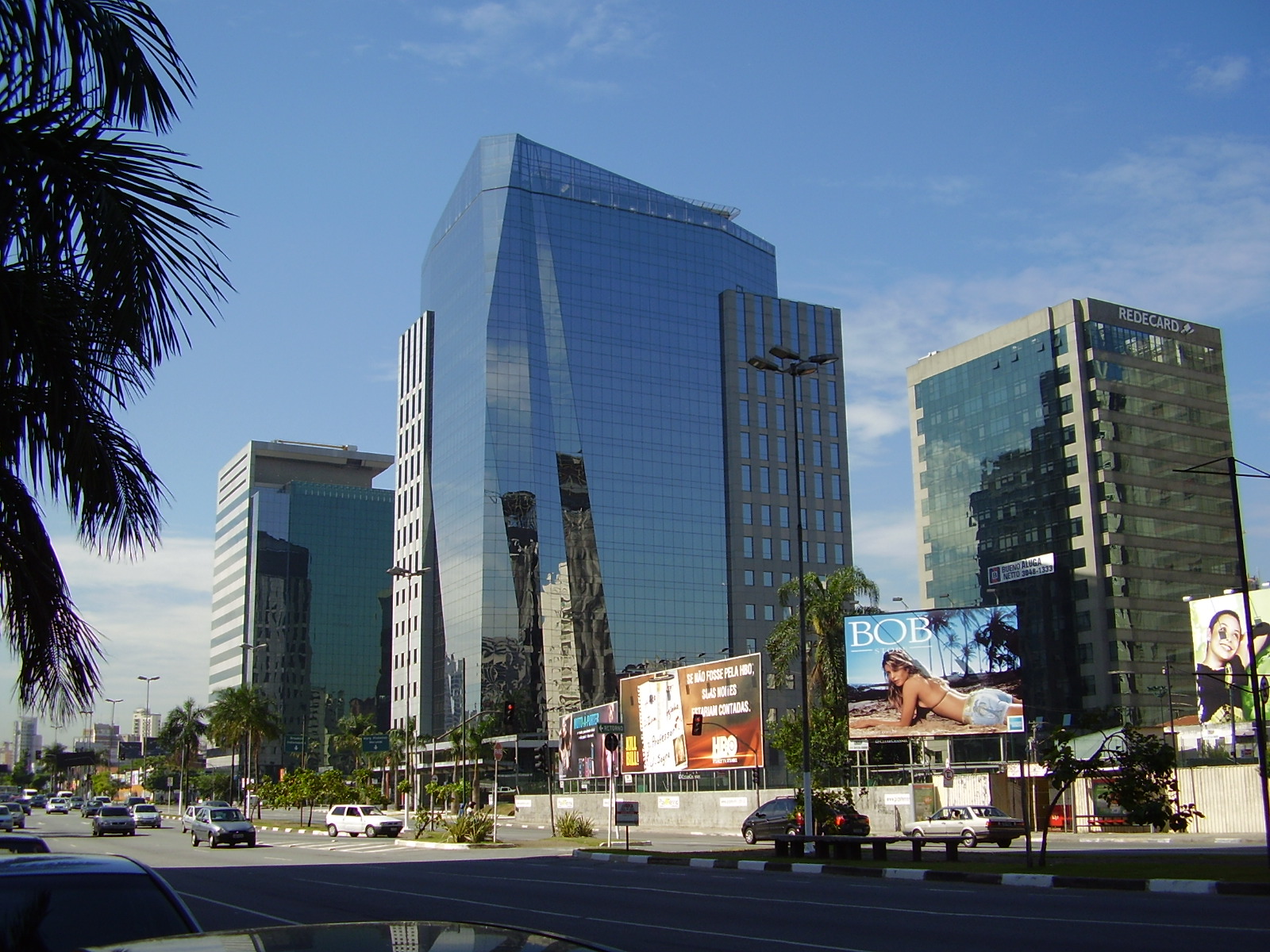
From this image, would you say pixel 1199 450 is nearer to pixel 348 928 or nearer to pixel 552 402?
pixel 552 402

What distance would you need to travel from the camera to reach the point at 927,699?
60281mm

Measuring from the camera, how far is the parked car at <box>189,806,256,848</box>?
147 feet

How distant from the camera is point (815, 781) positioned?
6025 cm

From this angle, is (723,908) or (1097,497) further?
(1097,497)

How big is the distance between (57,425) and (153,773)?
170m

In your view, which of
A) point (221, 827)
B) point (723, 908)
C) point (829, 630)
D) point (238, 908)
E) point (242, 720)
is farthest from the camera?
point (242, 720)

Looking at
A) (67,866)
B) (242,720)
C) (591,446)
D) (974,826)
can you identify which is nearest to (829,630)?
(974,826)

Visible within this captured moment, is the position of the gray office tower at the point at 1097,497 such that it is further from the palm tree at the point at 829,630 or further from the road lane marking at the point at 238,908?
the road lane marking at the point at 238,908

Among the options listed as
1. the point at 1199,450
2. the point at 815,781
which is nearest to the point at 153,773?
the point at 815,781

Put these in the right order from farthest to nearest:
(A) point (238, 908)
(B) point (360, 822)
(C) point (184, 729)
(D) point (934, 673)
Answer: (C) point (184, 729)
(D) point (934, 673)
(B) point (360, 822)
(A) point (238, 908)

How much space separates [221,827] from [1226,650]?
7531 centimetres

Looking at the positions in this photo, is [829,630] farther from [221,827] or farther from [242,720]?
[242,720]

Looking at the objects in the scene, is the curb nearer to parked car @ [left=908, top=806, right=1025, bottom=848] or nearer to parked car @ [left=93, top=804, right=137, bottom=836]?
parked car @ [left=908, top=806, right=1025, bottom=848]

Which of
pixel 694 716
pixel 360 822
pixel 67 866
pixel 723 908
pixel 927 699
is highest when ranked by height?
pixel 67 866
